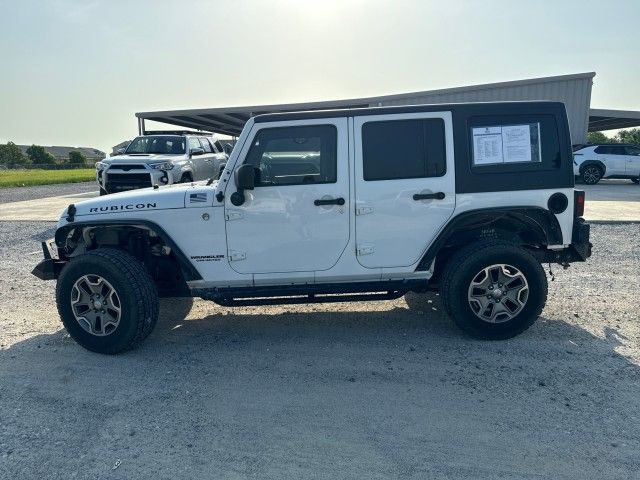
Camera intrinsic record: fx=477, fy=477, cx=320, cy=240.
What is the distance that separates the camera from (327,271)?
4.20 m

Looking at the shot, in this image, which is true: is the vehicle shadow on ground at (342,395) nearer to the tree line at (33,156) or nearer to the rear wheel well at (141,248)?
the rear wheel well at (141,248)

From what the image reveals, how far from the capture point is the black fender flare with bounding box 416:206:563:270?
414cm

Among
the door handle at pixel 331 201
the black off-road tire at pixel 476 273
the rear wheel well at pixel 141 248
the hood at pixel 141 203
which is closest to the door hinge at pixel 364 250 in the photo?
the door handle at pixel 331 201

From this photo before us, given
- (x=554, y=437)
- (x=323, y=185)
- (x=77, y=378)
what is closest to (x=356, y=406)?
(x=554, y=437)

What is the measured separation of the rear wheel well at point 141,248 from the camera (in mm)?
4457

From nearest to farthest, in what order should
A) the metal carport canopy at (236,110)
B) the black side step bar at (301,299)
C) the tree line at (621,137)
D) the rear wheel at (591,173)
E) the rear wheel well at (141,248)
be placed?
the black side step bar at (301,299), the rear wheel well at (141,248), the rear wheel at (591,173), the metal carport canopy at (236,110), the tree line at (621,137)

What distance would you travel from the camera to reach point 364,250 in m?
4.17

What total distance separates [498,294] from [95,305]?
11.6ft

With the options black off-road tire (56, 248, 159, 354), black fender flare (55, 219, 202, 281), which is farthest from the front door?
black off-road tire (56, 248, 159, 354)

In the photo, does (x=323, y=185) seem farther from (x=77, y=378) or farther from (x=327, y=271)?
(x=77, y=378)

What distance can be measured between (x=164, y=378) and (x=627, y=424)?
3197 millimetres

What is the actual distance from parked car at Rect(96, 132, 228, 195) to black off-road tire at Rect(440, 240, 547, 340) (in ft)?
21.3

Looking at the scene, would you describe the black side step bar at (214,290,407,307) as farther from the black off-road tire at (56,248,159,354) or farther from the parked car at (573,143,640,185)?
the parked car at (573,143,640,185)

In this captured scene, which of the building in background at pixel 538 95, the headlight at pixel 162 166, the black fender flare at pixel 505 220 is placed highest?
the building in background at pixel 538 95
